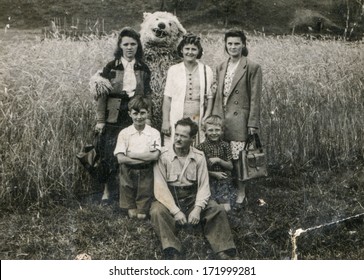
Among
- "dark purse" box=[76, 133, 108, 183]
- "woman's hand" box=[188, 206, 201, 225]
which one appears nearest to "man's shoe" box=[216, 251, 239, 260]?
"woman's hand" box=[188, 206, 201, 225]

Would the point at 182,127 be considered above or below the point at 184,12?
below

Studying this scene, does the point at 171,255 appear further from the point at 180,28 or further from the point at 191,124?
the point at 180,28

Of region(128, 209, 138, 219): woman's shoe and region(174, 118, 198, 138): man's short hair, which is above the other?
region(174, 118, 198, 138): man's short hair

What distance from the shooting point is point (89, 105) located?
4418 mm

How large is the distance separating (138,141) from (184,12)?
1.43 metres

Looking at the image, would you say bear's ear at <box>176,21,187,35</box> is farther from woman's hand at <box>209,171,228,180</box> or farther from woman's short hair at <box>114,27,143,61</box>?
woman's hand at <box>209,171,228,180</box>

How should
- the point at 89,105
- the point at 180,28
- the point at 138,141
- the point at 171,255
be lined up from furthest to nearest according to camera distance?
1. the point at 89,105
2. the point at 180,28
3. the point at 138,141
4. the point at 171,255

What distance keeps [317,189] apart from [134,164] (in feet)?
5.68

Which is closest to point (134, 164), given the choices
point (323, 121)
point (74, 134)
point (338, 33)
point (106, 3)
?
A: point (74, 134)

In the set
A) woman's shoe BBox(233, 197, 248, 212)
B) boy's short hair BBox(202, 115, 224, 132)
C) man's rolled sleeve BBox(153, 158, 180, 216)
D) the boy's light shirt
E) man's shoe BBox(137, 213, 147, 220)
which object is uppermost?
boy's short hair BBox(202, 115, 224, 132)

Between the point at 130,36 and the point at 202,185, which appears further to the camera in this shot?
the point at 130,36

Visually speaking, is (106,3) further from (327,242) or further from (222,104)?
(327,242)

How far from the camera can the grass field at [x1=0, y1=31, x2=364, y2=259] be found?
12.6ft

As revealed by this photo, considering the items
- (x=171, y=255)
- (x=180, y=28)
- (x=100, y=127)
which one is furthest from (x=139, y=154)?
(x=180, y=28)
